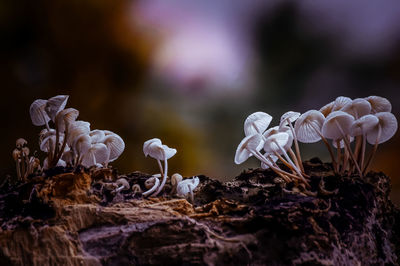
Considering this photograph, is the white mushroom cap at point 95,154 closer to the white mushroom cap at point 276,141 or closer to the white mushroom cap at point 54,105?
the white mushroom cap at point 54,105

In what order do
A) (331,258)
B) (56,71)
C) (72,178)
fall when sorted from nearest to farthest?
(331,258) < (72,178) < (56,71)

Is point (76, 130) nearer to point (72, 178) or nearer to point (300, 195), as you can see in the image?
point (72, 178)

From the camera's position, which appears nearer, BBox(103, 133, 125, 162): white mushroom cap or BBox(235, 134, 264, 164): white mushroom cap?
BBox(235, 134, 264, 164): white mushroom cap

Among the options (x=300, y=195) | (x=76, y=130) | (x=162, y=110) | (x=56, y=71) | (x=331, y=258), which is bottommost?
(x=331, y=258)

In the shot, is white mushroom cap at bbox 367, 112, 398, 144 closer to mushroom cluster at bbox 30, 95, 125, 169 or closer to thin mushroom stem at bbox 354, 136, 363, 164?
thin mushroom stem at bbox 354, 136, 363, 164

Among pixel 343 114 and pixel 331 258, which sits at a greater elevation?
pixel 343 114

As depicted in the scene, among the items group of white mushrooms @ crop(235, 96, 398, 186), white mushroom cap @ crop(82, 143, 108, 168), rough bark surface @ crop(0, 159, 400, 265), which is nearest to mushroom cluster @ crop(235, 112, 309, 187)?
group of white mushrooms @ crop(235, 96, 398, 186)

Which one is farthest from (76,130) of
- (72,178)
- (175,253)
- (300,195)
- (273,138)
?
(300,195)

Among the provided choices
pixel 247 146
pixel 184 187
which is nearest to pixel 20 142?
pixel 184 187
